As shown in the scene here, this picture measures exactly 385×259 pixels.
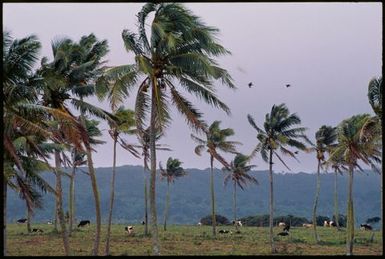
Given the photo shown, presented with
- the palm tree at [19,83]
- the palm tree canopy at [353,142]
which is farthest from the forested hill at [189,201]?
the palm tree at [19,83]

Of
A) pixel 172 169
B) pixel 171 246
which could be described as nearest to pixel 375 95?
pixel 171 246

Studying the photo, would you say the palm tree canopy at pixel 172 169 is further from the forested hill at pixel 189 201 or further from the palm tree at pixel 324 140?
the forested hill at pixel 189 201

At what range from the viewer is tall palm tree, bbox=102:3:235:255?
1973 cm

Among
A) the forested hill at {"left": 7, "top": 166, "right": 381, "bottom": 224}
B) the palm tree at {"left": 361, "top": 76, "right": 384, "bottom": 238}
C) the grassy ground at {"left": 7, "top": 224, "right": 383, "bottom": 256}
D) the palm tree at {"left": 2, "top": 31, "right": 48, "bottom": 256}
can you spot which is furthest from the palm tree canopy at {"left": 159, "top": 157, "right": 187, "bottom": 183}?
the forested hill at {"left": 7, "top": 166, "right": 381, "bottom": 224}

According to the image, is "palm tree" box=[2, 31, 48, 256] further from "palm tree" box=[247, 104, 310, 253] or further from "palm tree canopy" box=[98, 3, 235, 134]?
"palm tree" box=[247, 104, 310, 253]

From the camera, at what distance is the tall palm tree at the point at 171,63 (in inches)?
777

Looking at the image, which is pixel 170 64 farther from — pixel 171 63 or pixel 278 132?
pixel 278 132

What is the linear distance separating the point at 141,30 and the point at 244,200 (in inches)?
6404

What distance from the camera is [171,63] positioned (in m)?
20.5

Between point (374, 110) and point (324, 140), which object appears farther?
point (324, 140)

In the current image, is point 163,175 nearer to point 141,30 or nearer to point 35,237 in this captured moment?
point 35,237

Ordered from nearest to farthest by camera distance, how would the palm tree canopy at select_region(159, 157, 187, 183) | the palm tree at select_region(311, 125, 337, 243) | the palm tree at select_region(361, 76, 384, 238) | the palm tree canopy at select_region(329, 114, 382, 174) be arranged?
1. the palm tree at select_region(361, 76, 384, 238)
2. the palm tree canopy at select_region(329, 114, 382, 174)
3. the palm tree at select_region(311, 125, 337, 243)
4. the palm tree canopy at select_region(159, 157, 187, 183)

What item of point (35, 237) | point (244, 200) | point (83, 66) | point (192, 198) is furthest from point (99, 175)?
point (83, 66)

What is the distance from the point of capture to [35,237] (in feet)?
141
